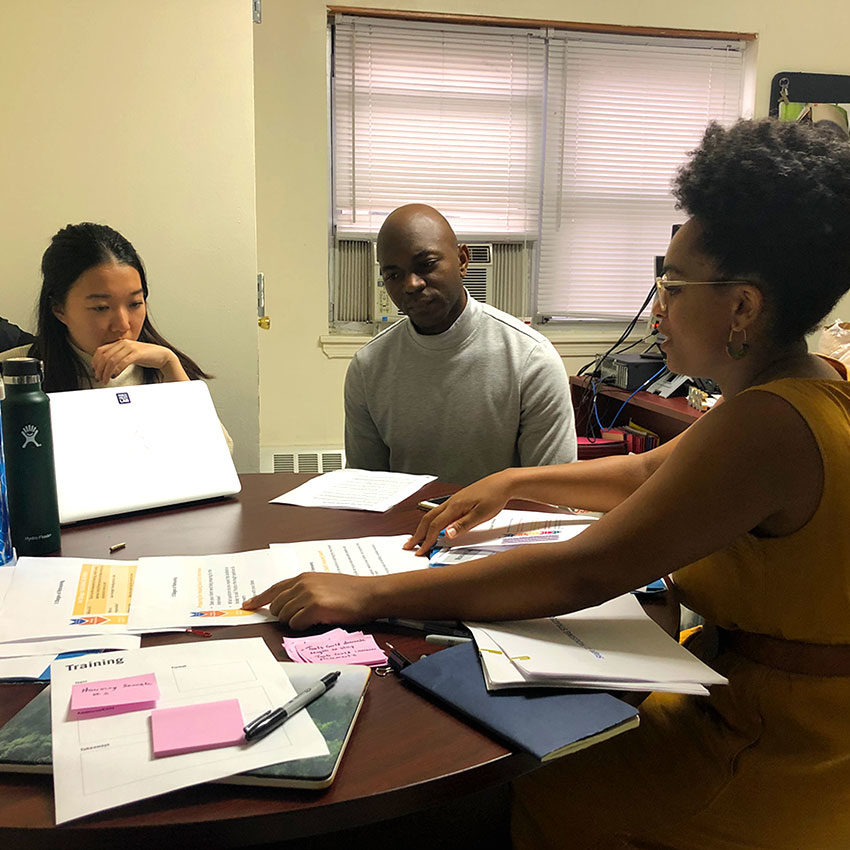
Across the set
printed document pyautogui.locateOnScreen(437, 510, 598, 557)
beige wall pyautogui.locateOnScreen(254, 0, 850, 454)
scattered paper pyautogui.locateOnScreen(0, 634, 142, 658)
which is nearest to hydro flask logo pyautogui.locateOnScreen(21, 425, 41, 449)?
scattered paper pyautogui.locateOnScreen(0, 634, 142, 658)

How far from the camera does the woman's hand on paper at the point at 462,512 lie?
1200mm

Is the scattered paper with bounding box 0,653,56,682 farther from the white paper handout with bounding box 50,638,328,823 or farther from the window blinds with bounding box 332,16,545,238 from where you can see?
the window blinds with bounding box 332,16,545,238

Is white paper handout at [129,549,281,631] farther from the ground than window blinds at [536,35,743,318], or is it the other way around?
window blinds at [536,35,743,318]

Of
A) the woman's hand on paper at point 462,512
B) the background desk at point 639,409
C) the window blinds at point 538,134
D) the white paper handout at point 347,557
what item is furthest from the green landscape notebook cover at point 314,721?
the window blinds at point 538,134

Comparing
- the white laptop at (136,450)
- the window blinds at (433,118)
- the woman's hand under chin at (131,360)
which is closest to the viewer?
the white laptop at (136,450)

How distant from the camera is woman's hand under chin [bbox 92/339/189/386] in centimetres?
181

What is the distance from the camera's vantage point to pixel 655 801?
2.94ft

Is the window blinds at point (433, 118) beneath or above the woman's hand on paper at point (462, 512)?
above

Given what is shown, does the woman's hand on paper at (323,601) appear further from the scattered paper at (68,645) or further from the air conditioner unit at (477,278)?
the air conditioner unit at (477,278)

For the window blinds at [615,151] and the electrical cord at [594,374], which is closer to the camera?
the electrical cord at [594,374]

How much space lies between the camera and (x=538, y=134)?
11.9ft

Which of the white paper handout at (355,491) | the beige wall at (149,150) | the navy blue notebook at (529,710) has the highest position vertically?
the beige wall at (149,150)

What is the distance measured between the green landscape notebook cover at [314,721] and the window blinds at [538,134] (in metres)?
2.96

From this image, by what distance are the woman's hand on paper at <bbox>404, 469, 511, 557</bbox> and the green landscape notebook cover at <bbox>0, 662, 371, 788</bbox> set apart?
16.0 inches
